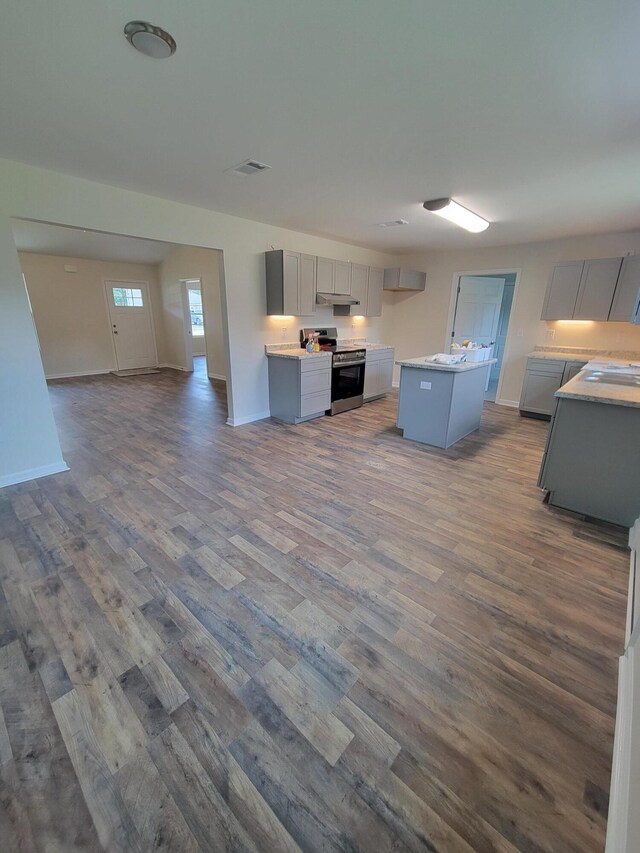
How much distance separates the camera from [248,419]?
16.2 feet

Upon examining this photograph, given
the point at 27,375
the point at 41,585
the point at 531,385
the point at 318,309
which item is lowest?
the point at 41,585

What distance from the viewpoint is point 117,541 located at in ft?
7.78

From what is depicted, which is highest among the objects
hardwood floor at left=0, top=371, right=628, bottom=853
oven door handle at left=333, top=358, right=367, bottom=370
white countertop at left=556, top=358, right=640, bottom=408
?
white countertop at left=556, top=358, right=640, bottom=408

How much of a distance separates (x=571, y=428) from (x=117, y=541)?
3476 millimetres

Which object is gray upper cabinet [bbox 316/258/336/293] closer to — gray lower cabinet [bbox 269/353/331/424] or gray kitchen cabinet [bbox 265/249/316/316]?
gray kitchen cabinet [bbox 265/249/316/316]

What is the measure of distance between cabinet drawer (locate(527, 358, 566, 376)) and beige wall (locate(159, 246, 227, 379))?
5215 mm

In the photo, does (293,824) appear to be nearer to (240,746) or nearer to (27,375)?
(240,746)

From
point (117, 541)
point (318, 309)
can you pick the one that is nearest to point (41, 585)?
A: point (117, 541)

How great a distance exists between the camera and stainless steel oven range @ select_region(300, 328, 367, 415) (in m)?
5.17

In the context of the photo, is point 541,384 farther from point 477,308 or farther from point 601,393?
point 601,393

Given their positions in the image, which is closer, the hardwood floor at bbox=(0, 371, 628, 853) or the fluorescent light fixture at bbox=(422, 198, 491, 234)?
the hardwood floor at bbox=(0, 371, 628, 853)

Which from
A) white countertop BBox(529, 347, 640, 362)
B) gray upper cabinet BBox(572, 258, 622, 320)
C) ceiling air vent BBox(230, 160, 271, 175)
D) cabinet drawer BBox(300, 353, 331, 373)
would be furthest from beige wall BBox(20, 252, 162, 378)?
gray upper cabinet BBox(572, 258, 622, 320)

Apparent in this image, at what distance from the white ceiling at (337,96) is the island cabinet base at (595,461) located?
181 centimetres

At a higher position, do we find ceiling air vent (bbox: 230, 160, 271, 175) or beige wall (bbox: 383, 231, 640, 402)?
ceiling air vent (bbox: 230, 160, 271, 175)
